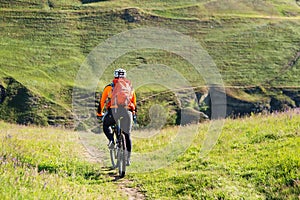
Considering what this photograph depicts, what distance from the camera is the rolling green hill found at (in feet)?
198

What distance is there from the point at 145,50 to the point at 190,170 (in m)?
65.9

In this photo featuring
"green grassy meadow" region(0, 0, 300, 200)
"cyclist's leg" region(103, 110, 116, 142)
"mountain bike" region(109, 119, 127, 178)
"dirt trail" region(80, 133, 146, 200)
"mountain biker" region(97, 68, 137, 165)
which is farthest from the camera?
"cyclist's leg" region(103, 110, 116, 142)

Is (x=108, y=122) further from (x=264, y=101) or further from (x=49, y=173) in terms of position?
(x=264, y=101)

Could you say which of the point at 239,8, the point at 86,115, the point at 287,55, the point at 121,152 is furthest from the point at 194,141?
the point at 239,8

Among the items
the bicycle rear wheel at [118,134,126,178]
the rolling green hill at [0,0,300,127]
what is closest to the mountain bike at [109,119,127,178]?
the bicycle rear wheel at [118,134,126,178]

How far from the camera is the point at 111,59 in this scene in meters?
72.1

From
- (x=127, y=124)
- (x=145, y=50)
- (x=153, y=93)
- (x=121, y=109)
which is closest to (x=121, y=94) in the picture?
(x=121, y=109)

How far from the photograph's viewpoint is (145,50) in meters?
77.8

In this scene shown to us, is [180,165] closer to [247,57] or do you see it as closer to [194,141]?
[194,141]

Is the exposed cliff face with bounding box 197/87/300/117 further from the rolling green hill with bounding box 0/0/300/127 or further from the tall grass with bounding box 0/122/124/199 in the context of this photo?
the tall grass with bounding box 0/122/124/199

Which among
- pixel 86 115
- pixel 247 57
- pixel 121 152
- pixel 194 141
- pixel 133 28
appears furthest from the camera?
pixel 133 28

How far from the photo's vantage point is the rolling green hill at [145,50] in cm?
6044

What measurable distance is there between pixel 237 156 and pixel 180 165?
184 cm

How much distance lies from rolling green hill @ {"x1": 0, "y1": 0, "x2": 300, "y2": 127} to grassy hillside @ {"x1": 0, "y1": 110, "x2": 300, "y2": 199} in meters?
41.3
